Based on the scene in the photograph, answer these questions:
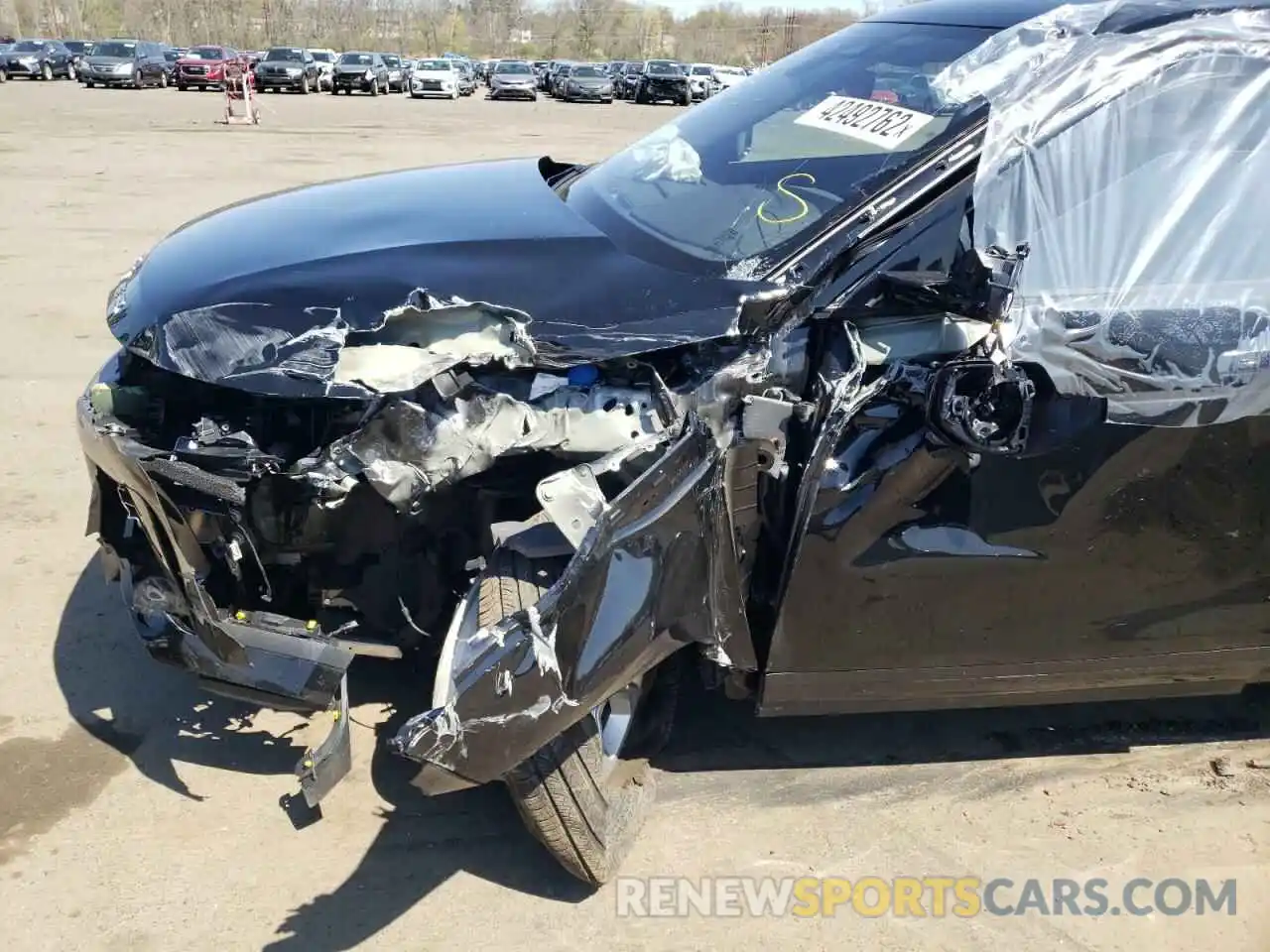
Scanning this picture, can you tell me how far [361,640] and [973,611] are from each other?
1567 mm

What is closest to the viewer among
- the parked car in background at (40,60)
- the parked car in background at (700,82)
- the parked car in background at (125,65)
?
the parked car in background at (125,65)

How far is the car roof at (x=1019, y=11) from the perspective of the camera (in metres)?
2.48

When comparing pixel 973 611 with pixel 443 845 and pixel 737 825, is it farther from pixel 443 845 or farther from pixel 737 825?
pixel 443 845

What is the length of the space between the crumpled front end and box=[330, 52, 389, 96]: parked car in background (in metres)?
34.2

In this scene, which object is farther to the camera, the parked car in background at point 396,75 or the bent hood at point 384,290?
the parked car in background at point 396,75

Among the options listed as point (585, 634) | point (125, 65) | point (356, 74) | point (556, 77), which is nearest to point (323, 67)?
point (356, 74)

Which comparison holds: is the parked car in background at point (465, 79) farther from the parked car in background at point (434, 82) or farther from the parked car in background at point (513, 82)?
the parked car in background at point (513, 82)

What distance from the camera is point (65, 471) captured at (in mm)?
4371

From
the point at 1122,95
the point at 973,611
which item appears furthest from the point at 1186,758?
the point at 1122,95

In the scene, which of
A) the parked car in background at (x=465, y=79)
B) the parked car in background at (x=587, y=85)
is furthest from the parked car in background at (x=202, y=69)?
the parked car in background at (x=587, y=85)

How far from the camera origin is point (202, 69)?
29844 millimetres

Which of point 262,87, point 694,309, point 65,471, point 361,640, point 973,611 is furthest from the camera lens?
point 262,87

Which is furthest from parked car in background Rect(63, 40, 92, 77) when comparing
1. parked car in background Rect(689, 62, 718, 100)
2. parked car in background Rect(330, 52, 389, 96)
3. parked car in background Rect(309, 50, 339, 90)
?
parked car in background Rect(689, 62, 718, 100)

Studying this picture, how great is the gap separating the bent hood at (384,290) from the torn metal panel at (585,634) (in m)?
0.35
